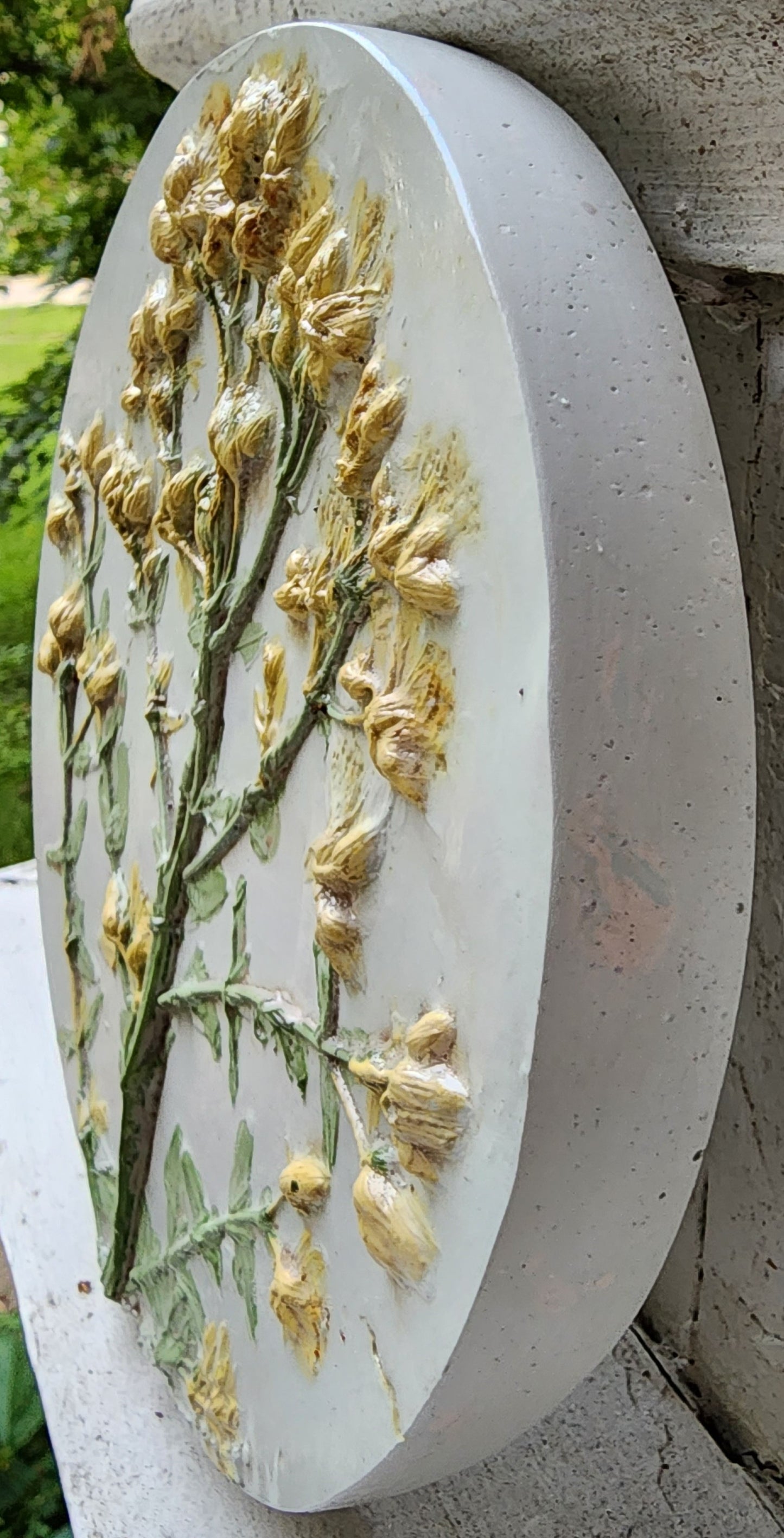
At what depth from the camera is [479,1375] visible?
1.89ft

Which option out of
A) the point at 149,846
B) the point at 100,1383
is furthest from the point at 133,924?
the point at 100,1383

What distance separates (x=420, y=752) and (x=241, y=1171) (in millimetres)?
381

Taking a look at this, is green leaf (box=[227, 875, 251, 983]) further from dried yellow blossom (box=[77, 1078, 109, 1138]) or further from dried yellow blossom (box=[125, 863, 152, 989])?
dried yellow blossom (box=[77, 1078, 109, 1138])

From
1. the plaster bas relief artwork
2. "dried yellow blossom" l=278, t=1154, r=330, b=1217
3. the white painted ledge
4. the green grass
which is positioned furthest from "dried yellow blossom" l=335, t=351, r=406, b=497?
the green grass

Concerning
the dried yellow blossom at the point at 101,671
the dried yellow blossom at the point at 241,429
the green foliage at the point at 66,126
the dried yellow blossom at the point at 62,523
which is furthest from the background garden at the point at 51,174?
the dried yellow blossom at the point at 241,429

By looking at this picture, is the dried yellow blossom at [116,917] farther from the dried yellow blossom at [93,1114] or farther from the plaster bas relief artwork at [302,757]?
the dried yellow blossom at [93,1114]

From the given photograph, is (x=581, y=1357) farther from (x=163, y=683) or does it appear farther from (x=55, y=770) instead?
Result: (x=55, y=770)

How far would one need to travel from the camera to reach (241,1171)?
2.68 feet

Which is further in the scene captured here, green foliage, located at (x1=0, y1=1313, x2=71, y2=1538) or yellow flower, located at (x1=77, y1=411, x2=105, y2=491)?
green foliage, located at (x1=0, y1=1313, x2=71, y2=1538)

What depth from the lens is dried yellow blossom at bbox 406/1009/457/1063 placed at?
1.86 feet

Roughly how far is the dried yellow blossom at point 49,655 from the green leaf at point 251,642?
37 centimetres

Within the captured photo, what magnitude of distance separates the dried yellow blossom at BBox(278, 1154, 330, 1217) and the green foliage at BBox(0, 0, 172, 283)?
1.56 meters

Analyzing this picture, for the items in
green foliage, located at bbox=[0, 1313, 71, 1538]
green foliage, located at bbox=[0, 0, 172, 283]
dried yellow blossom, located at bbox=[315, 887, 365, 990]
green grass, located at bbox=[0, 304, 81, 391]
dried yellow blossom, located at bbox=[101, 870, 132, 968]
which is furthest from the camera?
green grass, located at bbox=[0, 304, 81, 391]

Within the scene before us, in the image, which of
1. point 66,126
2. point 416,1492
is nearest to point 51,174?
point 66,126
